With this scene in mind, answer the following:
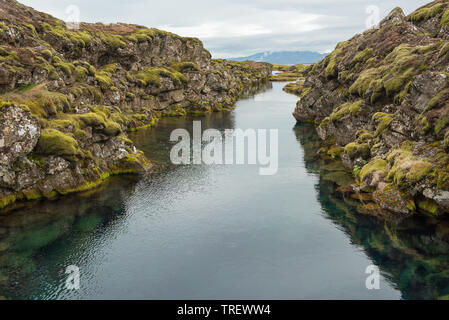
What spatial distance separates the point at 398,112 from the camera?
61875 mm

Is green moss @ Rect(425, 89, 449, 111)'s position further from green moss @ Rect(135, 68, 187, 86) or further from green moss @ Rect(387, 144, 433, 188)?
green moss @ Rect(135, 68, 187, 86)

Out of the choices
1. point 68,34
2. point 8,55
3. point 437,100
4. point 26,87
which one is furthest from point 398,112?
point 68,34

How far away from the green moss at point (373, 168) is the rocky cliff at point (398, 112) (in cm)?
15

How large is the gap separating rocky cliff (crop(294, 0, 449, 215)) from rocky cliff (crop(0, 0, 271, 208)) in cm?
4451

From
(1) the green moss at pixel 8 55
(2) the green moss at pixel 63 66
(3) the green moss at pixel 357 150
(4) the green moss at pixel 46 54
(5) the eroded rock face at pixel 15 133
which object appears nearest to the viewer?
(5) the eroded rock face at pixel 15 133

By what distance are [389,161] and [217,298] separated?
39.0 metres

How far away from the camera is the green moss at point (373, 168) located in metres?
57.5

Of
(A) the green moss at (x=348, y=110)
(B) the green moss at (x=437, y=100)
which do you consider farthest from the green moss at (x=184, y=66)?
(B) the green moss at (x=437, y=100)

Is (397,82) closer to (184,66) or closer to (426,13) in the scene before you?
(426,13)

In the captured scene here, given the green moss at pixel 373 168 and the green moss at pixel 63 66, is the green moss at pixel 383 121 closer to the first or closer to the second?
the green moss at pixel 373 168

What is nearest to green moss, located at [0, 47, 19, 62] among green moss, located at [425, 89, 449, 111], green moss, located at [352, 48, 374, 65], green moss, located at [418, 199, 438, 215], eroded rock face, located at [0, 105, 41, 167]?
eroded rock face, located at [0, 105, 41, 167]

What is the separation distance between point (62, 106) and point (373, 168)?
192ft

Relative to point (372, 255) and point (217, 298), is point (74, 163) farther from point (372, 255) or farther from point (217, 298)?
point (372, 255)

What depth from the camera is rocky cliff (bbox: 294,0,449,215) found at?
4953 cm
